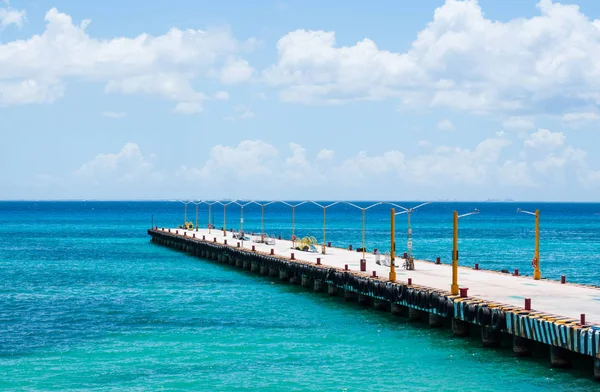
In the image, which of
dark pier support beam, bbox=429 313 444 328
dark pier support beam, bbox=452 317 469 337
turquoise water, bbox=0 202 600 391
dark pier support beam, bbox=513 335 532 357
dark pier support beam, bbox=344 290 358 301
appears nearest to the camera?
turquoise water, bbox=0 202 600 391

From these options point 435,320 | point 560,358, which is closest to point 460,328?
point 435,320

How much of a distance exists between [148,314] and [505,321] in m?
23.2

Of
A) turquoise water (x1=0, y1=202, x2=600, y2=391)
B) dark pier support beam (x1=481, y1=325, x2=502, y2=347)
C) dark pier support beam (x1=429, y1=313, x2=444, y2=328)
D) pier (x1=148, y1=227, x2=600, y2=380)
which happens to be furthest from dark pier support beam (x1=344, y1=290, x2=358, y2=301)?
dark pier support beam (x1=481, y1=325, x2=502, y2=347)

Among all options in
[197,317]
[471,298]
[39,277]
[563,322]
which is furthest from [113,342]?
[39,277]

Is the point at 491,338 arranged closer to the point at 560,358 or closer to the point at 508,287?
the point at 560,358

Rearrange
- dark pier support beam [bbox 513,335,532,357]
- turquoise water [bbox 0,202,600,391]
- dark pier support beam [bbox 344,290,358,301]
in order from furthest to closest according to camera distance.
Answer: dark pier support beam [bbox 344,290,358,301] < dark pier support beam [bbox 513,335,532,357] < turquoise water [bbox 0,202,600,391]

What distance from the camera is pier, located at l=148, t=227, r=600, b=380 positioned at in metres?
33.7

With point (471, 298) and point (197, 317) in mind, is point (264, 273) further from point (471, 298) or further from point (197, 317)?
point (471, 298)

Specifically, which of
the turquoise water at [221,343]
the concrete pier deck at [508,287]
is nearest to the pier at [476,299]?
the concrete pier deck at [508,287]

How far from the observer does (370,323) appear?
4719cm

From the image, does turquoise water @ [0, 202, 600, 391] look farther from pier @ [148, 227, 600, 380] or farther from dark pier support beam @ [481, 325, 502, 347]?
pier @ [148, 227, 600, 380]

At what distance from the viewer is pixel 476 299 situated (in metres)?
41.0

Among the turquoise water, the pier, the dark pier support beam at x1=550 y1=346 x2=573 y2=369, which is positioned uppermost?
the pier

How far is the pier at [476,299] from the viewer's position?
33719mm
